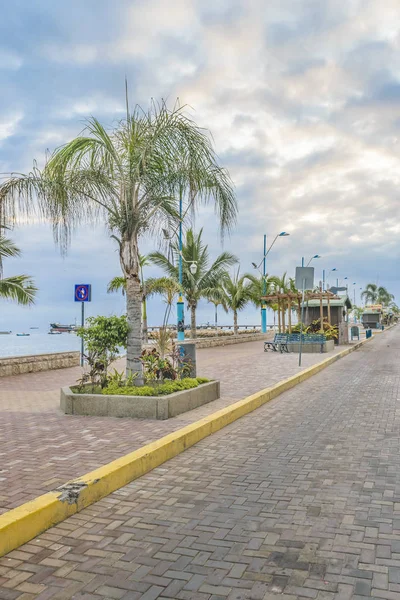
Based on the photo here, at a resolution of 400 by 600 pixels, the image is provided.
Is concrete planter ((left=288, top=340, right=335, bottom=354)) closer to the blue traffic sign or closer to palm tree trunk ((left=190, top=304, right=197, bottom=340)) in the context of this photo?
palm tree trunk ((left=190, top=304, right=197, bottom=340))

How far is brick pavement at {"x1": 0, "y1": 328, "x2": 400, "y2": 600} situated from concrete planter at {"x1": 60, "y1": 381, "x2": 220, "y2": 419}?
130 cm

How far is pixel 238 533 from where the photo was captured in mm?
4121

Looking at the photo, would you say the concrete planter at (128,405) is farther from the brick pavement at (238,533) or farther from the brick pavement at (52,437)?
the brick pavement at (238,533)

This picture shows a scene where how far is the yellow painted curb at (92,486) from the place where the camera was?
4.00 metres

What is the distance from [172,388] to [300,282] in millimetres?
9598

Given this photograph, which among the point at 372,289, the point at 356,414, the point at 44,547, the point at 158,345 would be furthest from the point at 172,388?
the point at 372,289

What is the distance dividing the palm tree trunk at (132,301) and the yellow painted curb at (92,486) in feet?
6.33

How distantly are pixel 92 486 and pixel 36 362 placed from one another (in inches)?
483

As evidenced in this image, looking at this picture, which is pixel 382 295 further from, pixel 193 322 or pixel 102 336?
pixel 102 336

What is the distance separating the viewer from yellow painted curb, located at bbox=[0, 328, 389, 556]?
400 centimetres

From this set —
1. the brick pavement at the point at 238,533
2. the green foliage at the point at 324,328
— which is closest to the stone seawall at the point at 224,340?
the green foliage at the point at 324,328

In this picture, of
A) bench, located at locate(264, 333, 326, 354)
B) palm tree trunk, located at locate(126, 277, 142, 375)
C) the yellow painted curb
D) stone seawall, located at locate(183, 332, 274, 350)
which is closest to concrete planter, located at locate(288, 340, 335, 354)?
bench, located at locate(264, 333, 326, 354)

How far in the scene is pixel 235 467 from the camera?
19.5 ft

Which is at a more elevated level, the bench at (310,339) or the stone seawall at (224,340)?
the bench at (310,339)
